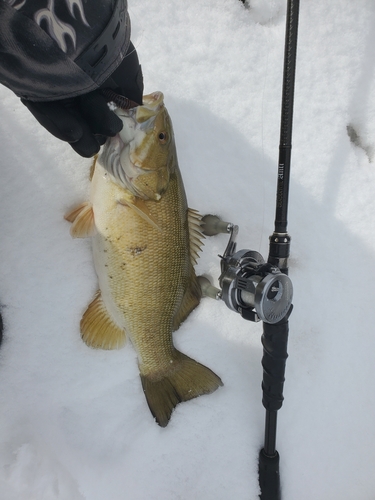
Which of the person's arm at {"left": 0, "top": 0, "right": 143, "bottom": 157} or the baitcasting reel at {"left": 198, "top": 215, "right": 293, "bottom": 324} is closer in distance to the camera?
the person's arm at {"left": 0, "top": 0, "right": 143, "bottom": 157}

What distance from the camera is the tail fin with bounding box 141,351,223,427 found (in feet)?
4.94

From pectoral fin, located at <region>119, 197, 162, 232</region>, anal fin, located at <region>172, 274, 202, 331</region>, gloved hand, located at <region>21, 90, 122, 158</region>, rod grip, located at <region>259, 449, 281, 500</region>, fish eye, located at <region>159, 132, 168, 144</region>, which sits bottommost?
rod grip, located at <region>259, 449, 281, 500</region>

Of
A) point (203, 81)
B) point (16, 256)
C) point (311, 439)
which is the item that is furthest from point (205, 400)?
point (203, 81)

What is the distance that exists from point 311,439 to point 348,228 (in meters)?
0.97

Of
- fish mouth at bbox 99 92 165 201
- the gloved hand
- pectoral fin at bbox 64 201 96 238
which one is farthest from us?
pectoral fin at bbox 64 201 96 238

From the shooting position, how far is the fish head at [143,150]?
1226mm

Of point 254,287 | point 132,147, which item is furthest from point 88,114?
point 254,287

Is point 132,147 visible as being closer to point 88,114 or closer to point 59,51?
point 88,114

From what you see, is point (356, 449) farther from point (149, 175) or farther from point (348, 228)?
point (149, 175)

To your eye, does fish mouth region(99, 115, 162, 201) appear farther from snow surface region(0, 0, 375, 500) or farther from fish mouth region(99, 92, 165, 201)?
snow surface region(0, 0, 375, 500)

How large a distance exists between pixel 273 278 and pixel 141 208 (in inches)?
19.2

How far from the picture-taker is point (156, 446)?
160 centimetres

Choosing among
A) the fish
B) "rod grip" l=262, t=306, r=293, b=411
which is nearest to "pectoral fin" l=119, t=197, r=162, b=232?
the fish

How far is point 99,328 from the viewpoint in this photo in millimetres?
1514
